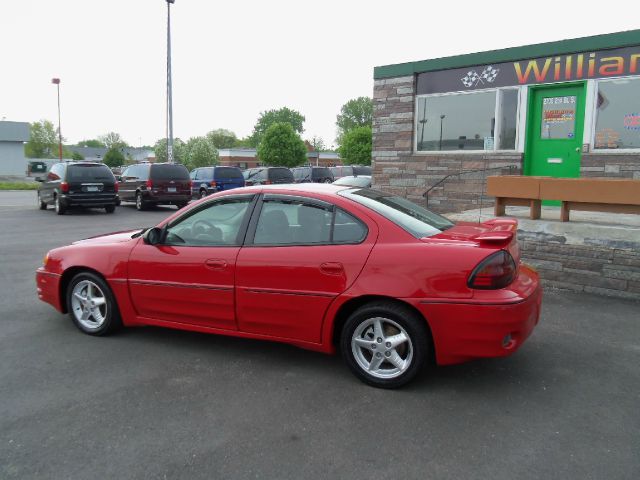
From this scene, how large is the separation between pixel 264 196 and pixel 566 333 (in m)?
3.18

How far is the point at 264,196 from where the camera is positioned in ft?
15.0


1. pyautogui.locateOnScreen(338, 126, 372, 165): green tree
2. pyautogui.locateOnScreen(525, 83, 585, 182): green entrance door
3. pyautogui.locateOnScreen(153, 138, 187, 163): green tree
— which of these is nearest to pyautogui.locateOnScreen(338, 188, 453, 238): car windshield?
pyautogui.locateOnScreen(525, 83, 585, 182): green entrance door

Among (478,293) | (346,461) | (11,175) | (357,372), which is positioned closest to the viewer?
(346,461)

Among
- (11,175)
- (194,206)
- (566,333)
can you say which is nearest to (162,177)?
(194,206)

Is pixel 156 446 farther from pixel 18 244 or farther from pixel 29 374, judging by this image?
pixel 18 244

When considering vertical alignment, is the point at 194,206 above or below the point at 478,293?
above

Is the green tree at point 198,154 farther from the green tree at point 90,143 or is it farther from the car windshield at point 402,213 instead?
the green tree at point 90,143

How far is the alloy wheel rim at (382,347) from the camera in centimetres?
387

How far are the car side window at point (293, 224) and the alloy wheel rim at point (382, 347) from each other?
28.7 inches

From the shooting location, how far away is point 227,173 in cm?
2272

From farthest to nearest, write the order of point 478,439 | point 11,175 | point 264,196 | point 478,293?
1. point 11,175
2. point 264,196
3. point 478,293
4. point 478,439

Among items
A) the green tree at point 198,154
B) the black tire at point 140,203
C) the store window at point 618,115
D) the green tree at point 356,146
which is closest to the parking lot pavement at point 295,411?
the store window at point 618,115

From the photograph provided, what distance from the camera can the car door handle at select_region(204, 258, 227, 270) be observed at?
4.41 metres

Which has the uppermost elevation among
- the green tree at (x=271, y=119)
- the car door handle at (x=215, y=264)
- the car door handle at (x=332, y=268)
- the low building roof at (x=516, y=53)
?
the green tree at (x=271, y=119)
